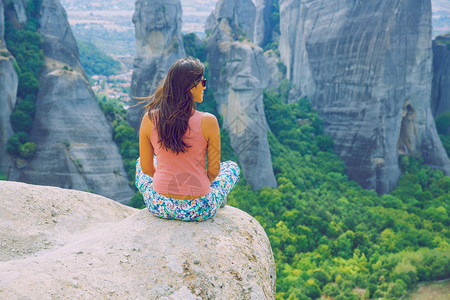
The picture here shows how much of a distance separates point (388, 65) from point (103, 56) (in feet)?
111

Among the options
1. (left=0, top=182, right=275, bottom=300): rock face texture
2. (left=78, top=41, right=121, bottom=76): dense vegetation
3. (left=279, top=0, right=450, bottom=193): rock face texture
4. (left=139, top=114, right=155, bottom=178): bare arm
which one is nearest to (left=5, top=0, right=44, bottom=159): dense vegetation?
(left=0, top=182, right=275, bottom=300): rock face texture

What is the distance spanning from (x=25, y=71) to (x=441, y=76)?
30.3m

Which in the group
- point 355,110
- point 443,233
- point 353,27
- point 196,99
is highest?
point 353,27

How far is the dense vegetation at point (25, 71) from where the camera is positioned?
19344 millimetres

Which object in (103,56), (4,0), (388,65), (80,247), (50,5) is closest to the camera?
(80,247)

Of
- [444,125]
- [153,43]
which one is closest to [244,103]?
[153,43]

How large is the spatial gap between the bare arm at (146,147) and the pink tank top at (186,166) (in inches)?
2.8

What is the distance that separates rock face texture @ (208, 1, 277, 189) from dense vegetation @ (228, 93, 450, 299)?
1.39 meters

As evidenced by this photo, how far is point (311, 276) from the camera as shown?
1681 centimetres

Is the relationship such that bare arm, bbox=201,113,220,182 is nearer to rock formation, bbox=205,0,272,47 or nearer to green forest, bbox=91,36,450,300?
green forest, bbox=91,36,450,300

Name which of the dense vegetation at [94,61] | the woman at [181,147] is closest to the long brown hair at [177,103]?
the woman at [181,147]

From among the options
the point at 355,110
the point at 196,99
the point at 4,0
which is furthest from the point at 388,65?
the point at 196,99

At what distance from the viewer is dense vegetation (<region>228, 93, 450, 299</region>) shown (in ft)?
56.3

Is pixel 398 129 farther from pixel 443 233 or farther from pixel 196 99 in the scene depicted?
pixel 196 99
